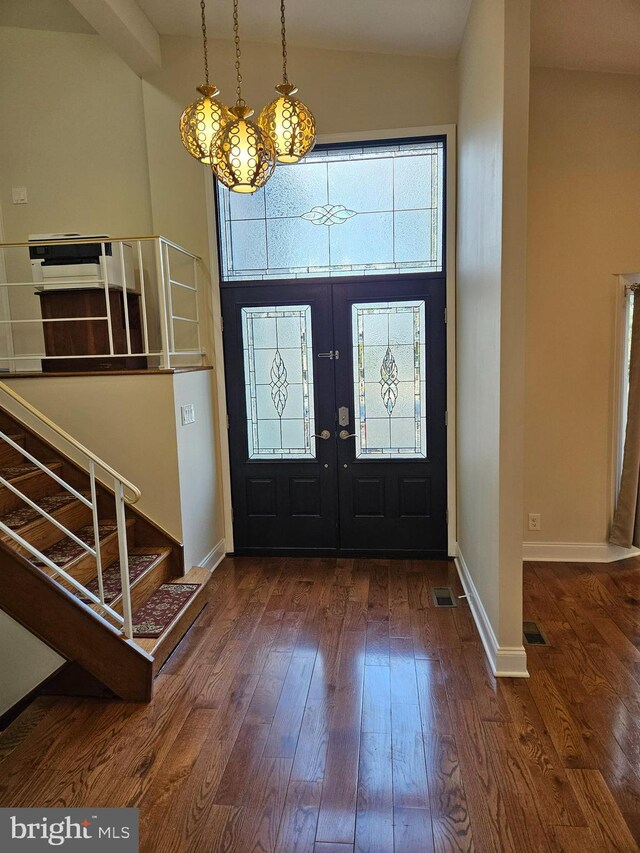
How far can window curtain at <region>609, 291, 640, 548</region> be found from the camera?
3.87 m

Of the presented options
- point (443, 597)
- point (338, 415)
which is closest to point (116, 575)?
point (338, 415)

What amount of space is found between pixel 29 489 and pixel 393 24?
3.64 metres

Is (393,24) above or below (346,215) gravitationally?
above

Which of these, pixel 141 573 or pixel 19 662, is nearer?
pixel 19 662

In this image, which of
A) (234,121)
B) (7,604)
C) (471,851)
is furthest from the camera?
(7,604)

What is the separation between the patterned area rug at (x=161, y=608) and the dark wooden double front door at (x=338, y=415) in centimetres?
100

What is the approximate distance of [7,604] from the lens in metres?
2.46

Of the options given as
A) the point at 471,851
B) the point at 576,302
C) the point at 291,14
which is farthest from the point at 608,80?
the point at 471,851

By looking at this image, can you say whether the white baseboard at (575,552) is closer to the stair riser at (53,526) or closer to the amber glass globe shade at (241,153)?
the stair riser at (53,526)

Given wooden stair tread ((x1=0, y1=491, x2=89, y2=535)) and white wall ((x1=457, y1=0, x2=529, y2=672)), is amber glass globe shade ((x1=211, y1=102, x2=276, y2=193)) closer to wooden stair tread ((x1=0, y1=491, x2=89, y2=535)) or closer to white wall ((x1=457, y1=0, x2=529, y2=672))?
white wall ((x1=457, y1=0, x2=529, y2=672))

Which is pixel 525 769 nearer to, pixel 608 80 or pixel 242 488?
pixel 242 488

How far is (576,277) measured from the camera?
3906mm

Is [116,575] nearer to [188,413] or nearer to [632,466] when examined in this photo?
[188,413]

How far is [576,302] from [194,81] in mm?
3109
